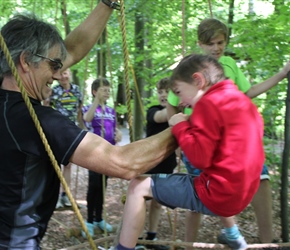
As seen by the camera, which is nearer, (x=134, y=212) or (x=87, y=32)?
(x=134, y=212)

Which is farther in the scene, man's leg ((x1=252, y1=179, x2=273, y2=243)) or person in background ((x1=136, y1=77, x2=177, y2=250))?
person in background ((x1=136, y1=77, x2=177, y2=250))

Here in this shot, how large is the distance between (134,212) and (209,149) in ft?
1.67

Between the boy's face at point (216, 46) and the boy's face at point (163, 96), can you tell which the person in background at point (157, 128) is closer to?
the boy's face at point (163, 96)

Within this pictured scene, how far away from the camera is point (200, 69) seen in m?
1.78

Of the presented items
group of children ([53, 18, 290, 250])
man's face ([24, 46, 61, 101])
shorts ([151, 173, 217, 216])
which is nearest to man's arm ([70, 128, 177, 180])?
group of children ([53, 18, 290, 250])

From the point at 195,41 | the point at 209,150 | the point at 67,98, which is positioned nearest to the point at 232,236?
the point at 209,150

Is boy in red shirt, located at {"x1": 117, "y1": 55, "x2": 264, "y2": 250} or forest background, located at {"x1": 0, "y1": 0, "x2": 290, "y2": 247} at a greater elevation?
forest background, located at {"x1": 0, "y1": 0, "x2": 290, "y2": 247}

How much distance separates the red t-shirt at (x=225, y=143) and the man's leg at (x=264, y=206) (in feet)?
4.39

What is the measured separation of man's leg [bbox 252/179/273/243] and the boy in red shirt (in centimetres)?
130

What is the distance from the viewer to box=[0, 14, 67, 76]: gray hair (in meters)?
1.54

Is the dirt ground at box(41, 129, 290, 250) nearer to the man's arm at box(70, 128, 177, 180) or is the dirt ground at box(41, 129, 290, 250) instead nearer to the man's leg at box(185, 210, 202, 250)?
the man's leg at box(185, 210, 202, 250)

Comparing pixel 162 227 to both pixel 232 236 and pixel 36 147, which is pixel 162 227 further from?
pixel 36 147

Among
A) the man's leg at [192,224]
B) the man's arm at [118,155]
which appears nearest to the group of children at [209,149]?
the man's arm at [118,155]

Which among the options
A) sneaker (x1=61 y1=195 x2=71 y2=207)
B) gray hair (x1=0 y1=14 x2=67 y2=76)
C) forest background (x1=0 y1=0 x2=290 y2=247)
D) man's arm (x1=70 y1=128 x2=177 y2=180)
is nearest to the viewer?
man's arm (x1=70 y1=128 x2=177 y2=180)
